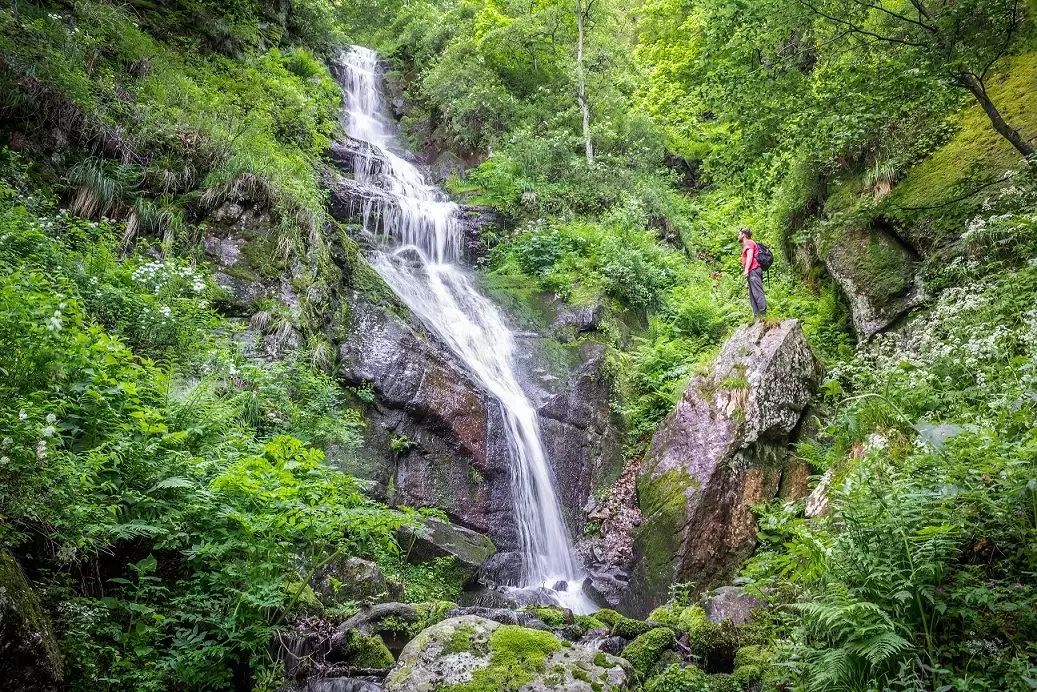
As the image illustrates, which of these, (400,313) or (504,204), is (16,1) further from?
(504,204)

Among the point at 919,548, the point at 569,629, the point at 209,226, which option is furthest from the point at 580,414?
the point at 919,548

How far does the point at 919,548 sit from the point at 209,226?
358 inches

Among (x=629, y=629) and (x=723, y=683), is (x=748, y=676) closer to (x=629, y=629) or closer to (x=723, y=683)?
(x=723, y=683)

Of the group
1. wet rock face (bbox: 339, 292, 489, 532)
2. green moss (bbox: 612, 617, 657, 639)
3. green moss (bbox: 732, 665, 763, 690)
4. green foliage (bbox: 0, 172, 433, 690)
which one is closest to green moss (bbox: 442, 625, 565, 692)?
green foliage (bbox: 0, 172, 433, 690)

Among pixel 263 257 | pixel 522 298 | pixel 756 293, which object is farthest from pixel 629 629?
pixel 522 298

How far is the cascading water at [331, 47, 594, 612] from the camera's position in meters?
9.27

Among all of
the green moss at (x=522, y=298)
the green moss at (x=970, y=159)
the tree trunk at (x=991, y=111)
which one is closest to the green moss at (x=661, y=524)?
the green moss at (x=522, y=298)

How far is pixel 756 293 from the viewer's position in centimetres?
1002

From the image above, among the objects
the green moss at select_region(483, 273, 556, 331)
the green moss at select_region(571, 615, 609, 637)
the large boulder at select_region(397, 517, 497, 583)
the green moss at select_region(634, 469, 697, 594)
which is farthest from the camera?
the green moss at select_region(483, 273, 556, 331)

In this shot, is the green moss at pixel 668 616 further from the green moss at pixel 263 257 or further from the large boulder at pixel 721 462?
the green moss at pixel 263 257

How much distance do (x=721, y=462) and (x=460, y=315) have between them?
5.98 m

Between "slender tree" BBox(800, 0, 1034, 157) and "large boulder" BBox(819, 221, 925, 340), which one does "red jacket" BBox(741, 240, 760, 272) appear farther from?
"slender tree" BBox(800, 0, 1034, 157)

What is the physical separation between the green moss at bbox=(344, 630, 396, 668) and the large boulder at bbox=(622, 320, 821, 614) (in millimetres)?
4644

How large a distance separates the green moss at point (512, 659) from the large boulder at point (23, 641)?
2165 millimetres
